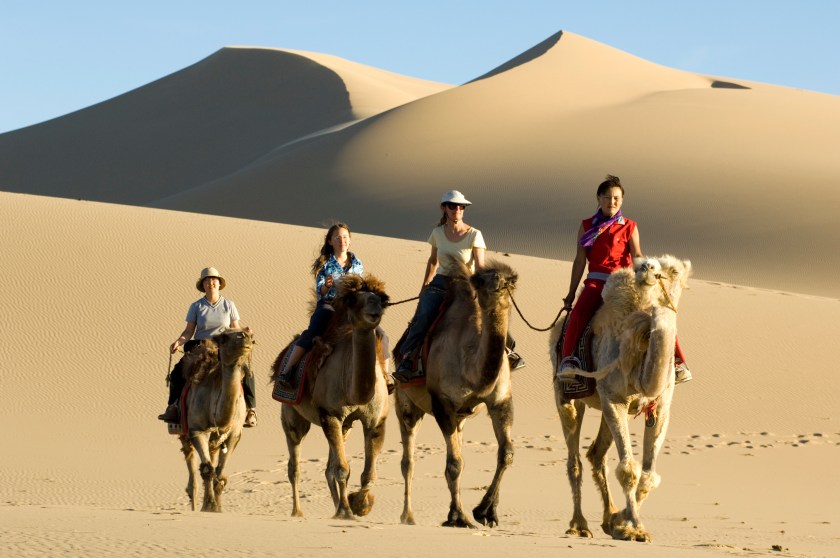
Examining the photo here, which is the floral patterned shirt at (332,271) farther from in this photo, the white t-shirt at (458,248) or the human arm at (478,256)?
the human arm at (478,256)

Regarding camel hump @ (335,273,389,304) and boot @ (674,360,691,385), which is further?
camel hump @ (335,273,389,304)

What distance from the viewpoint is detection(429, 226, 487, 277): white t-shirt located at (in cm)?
1034

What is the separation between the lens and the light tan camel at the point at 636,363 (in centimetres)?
886

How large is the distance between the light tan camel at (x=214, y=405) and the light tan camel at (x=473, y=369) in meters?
1.66

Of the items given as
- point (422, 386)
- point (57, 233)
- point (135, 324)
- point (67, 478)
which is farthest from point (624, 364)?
point (57, 233)

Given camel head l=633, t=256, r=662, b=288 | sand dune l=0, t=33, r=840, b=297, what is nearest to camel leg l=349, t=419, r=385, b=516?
camel head l=633, t=256, r=662, b=288

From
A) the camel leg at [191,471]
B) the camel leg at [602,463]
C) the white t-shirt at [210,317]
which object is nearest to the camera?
the camel leg at [602,463]

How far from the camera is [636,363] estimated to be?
9125 millimetres

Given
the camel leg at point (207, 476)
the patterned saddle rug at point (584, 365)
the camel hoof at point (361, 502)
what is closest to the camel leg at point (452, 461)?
the camel hoof at point (361, 502)

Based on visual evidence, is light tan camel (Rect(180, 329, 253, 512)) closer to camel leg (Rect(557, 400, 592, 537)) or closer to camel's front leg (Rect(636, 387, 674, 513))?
camel leg (Rect(557, 400, 592, 537))

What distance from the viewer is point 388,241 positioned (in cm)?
2883

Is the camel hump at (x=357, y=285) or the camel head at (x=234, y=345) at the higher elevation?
the camel hump at (x=357, y=285)

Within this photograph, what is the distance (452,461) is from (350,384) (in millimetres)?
916

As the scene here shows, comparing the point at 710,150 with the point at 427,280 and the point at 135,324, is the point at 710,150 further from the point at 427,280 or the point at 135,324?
the point at 427,280
